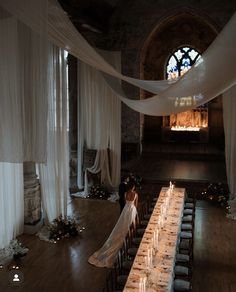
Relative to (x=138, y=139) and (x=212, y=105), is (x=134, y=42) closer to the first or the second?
(x=138, y=139)

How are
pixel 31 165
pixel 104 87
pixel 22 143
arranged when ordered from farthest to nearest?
pixel 104 87, pixel 31 165, pixel 22 143

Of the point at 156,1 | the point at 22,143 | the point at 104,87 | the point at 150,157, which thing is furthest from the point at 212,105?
the point at 22,143

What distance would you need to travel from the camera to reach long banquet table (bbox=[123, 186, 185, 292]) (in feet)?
16.6

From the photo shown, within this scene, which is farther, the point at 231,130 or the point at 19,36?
the point at 231,130

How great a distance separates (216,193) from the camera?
40.1 ft

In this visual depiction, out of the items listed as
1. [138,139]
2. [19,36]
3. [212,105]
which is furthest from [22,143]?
[212,105]

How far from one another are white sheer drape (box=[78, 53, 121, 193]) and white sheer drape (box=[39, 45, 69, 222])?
10.2 feet

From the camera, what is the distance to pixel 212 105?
58.8ft

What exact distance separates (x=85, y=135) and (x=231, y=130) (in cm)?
507

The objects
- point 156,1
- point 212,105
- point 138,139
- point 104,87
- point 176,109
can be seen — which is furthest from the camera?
point 212,105

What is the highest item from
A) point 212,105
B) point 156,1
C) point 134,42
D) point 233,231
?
point 156,1

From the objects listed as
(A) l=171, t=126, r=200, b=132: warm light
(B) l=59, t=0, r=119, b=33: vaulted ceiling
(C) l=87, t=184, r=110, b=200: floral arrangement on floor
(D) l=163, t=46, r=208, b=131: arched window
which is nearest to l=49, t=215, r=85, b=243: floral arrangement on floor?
(C) l=87, t=184, r=110, b=200: floral arrangement on floor

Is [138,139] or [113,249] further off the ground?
[138,139]

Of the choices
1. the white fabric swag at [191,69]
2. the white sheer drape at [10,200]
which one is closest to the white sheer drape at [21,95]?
the white fabric swag at [191,69]
